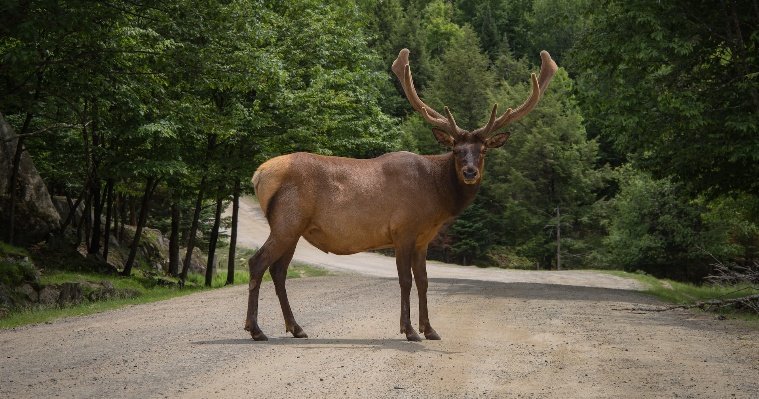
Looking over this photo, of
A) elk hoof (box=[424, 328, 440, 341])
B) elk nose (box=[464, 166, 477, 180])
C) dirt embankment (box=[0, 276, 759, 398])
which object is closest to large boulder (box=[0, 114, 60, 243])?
dirt embankment (box=[0, 276, 759, 398])

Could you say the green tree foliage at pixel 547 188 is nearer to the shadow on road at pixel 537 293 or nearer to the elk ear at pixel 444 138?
the shadow on road at pixel 537 293

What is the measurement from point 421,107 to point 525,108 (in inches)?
A: 51.4

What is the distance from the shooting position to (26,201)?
23.3 metres

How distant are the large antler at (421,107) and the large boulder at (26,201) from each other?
1278cm

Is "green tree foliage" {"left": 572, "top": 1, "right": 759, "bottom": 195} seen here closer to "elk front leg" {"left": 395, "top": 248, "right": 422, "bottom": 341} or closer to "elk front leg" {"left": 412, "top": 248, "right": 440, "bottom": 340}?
"elk front leg" {"left": 412, "top": 248, "right": 440, "bottom": 340}

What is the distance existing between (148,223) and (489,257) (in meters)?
24.3

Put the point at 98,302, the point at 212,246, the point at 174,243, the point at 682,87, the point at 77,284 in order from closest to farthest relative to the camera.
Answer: the point at 98,302 < the point at 77,284 < the point at 682,87 < the point at 212,246 < the point at 174,243

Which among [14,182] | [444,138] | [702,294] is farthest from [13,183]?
[702,294]

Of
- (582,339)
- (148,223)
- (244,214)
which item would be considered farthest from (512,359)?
(244,214)

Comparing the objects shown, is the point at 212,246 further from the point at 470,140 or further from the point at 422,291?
the point at 470,140

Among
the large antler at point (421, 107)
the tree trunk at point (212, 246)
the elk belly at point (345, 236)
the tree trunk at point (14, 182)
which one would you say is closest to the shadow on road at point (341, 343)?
the elk belly at point (345, 236)

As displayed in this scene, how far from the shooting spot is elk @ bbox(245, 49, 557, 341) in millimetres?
10484

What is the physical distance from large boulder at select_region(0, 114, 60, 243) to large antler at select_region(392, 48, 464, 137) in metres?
12.8

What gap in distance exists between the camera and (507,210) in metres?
55.5
